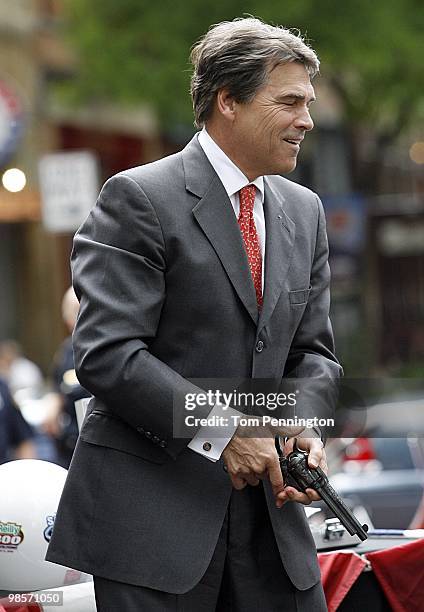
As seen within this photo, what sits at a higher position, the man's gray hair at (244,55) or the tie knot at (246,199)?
the man's gray hair at (244,55)

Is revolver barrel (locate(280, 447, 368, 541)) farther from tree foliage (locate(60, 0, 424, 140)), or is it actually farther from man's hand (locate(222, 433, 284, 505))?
tree foliage (locate(60, 0, 424, 140))

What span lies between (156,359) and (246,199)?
0.56m

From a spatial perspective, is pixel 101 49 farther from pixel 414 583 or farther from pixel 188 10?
pixel 414 583

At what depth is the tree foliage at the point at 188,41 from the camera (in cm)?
1977

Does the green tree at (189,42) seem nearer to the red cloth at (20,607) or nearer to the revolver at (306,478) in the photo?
the red cloth at (20,607)

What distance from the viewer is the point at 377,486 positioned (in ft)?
33.3

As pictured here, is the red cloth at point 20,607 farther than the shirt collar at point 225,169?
Yes

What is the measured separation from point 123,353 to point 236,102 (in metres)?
0.74

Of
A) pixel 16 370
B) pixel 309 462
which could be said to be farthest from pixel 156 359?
pixel 16 370

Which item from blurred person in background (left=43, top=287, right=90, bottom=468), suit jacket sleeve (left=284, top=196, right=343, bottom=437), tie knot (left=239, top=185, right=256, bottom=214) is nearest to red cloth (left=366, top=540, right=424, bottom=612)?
suit jacket sleeve (left=284, top=196, right=343, bottom=437)

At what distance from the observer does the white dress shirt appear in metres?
3.31

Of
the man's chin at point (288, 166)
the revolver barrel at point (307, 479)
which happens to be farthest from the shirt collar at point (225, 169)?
the revolver barrel at point (307, 479)

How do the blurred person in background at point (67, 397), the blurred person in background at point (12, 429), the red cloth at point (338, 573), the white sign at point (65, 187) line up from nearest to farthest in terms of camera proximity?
the red cloth at point (338, 573), the blurred person in background at point (67, 397), the blurred person in background at point (12, 429), the white sign at point (65, 187)

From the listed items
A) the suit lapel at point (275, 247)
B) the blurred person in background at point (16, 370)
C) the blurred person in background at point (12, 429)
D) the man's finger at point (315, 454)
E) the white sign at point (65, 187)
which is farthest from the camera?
the blurred person in background at point (16, 370)
